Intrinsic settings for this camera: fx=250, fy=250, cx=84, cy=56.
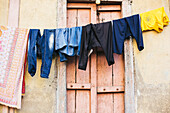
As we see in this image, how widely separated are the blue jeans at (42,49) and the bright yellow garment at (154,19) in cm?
172

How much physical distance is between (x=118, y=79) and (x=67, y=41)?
123 centimetres

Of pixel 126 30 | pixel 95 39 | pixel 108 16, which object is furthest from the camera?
pixel 108 16

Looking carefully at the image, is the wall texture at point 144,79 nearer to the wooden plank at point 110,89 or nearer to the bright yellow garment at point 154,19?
the bright yellow garment at point 154,19

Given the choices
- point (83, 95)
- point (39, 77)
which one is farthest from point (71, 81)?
point (39, 77)

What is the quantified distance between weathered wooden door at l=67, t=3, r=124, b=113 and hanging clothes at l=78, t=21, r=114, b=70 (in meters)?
0.37

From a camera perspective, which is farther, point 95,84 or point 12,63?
point 95,84

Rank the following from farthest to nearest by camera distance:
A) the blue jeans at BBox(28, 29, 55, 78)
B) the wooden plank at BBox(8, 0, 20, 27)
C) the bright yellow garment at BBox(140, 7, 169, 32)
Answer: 1. the wooden plank at BBox(8, 0, 20, 27)
2. the bright yellow garment at BBox(140, 7, 169, 32)
3. the blue jeans at BBox(28, 29, 55, 78)

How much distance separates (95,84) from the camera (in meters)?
4.73

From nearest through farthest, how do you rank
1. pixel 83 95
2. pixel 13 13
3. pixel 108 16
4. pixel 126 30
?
1. pixel 126 30
2. pixel 83 95
3. pixel 13 13
4. pixel 108 16

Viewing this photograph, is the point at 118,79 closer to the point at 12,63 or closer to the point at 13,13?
the point at 12,63

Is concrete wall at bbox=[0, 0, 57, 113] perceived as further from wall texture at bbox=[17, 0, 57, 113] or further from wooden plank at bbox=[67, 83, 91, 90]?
wooden plank at bbox=[67, 83, 91, 90]

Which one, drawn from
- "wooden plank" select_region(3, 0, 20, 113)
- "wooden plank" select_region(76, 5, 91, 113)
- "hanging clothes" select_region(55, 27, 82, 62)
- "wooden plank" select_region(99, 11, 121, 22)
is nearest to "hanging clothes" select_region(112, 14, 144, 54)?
"wooden plank" select_region(99, 11, 121, 22)

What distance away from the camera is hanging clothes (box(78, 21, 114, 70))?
4449 mm

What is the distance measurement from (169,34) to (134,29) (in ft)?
2.31
